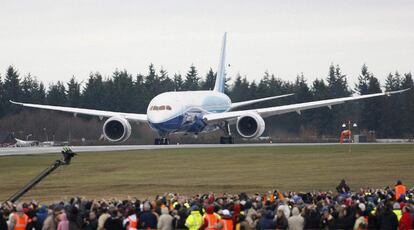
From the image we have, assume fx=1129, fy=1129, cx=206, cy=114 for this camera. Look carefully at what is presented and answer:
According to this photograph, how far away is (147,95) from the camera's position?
15038 centimetres

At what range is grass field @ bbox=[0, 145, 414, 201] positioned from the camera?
51.4 m

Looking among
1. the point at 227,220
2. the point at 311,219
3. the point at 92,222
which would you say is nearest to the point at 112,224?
the point at 92,222

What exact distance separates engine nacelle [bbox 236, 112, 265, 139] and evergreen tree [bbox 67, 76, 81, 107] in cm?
5475

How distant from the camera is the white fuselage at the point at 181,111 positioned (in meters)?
90.9

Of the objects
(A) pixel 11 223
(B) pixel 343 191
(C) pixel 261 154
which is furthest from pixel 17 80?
(A) pixel 11 223

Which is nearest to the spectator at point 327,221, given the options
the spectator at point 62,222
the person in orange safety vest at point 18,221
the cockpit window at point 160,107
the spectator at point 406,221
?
the spectator at point 406,221

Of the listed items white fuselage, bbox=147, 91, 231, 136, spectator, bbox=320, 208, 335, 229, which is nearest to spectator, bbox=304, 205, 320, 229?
spectator, bbox=320, 208, 335, 229

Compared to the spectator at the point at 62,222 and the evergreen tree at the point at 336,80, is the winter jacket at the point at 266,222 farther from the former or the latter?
the evergreen tree at the point at 336,80

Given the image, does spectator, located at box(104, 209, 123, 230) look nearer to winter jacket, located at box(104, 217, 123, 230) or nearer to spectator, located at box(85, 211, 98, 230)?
winter jacket, located at box(104, 217, 123, 230)

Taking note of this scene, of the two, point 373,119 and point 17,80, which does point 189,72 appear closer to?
point 17,80

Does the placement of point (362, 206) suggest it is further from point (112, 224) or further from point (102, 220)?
point (102, 220)

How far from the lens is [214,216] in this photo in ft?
93.6

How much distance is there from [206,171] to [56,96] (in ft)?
290

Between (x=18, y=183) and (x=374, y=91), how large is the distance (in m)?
100
